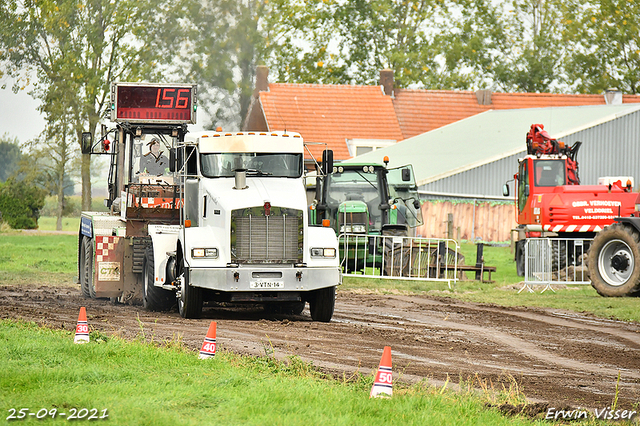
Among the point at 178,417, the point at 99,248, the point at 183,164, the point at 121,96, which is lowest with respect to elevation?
the point at 178,417

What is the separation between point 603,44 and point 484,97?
1278 centimetres

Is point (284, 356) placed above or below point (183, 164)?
below

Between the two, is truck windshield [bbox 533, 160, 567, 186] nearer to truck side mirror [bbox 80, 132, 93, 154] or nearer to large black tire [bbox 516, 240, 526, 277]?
large black tire [bbox 516, 240, 526, 277]

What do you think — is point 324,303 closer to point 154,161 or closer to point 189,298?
point 189,298

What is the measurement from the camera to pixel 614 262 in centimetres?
1866

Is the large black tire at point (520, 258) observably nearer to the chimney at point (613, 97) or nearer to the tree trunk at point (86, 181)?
the chimney at point (613, 97)

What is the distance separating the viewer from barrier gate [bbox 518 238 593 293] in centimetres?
2062

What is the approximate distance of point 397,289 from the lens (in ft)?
67.2

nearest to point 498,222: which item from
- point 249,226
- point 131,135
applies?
point 131,135

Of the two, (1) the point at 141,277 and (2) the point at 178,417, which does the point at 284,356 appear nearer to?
(2) the point at 178,417

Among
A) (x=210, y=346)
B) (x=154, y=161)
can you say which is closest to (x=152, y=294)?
(x=154, y=161)

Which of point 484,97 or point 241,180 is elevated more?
point 484,97

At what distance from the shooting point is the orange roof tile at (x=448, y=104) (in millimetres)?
50969

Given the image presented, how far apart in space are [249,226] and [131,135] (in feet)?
18.3
